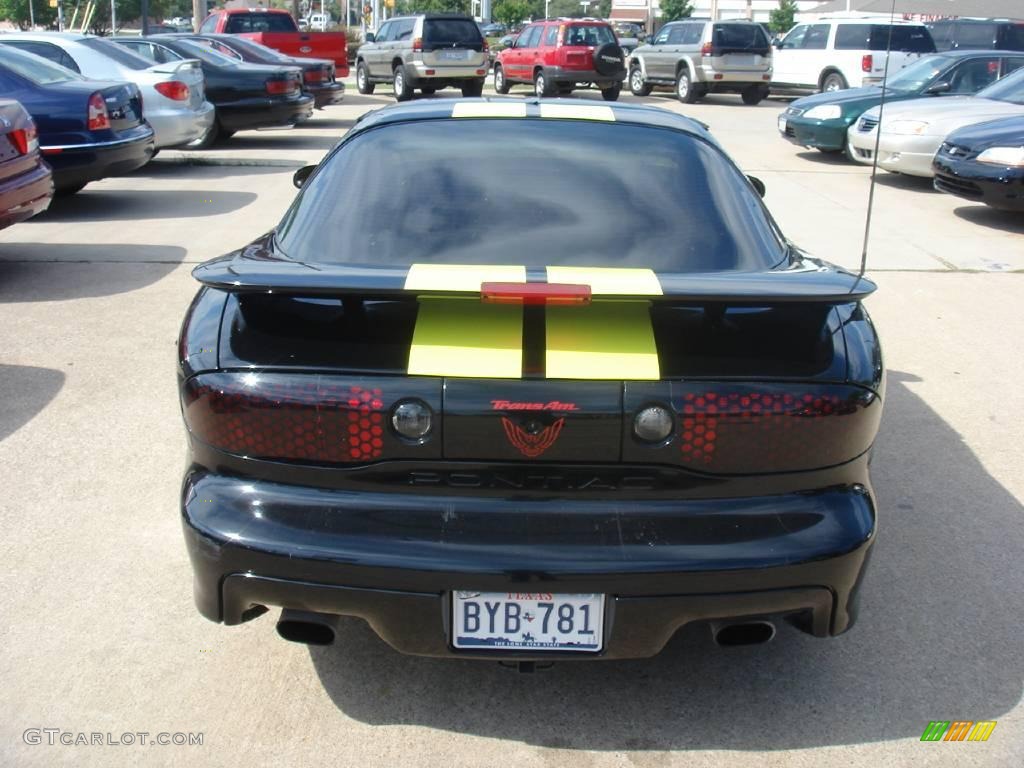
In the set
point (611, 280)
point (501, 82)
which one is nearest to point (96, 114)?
point (611, 280)

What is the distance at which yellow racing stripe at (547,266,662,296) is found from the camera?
258cm

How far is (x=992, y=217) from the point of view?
10.8 metres

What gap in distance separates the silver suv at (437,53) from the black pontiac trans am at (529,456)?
21.4 meters

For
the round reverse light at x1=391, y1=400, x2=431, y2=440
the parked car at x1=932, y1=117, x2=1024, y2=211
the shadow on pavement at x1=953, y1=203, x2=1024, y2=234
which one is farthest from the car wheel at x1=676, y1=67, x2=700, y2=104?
the round reverse light at x1=391, y1=400, x2=431, y2=440

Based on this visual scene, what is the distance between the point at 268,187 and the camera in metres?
11.7

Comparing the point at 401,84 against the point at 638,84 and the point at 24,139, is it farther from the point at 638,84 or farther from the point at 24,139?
the point at 24,139

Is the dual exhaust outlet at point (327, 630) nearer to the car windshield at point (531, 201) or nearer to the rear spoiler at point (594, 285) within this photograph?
the rear spoiler at point (594, 285)

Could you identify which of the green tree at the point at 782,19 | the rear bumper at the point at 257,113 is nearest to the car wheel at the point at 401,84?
the rear bumper at the point at 257,113

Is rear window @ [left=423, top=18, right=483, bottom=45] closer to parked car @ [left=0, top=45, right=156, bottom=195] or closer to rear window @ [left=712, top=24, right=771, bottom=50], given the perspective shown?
rear window @ [left=712, top=24, right=771, bottom=50]

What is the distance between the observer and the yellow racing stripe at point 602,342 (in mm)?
2607

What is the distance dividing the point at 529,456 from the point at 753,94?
23774 mm

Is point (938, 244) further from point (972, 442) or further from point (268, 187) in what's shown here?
point (268, 187)

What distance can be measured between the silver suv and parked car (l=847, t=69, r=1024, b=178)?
1243 cm

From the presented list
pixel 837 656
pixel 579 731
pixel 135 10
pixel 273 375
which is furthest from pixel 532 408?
pixel 135 10
